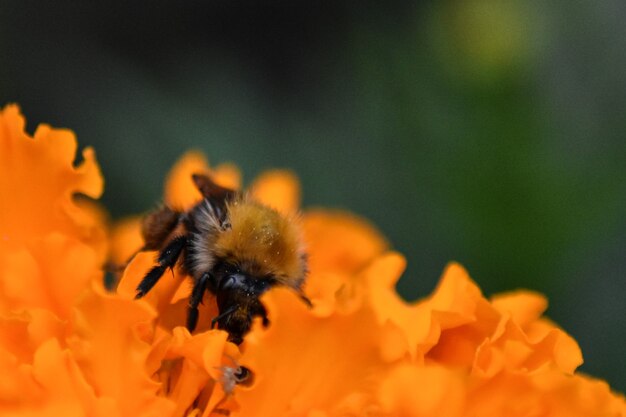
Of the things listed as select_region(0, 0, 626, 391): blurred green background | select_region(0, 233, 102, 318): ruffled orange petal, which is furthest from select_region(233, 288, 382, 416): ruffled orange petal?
select_region(0, 0, 626, 391): blurred green background

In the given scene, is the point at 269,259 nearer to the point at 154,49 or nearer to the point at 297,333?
the point at 297,333

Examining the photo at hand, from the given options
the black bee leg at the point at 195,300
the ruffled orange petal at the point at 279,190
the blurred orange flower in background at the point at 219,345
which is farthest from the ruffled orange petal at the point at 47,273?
the ruffled orange petal at the point at 279,190

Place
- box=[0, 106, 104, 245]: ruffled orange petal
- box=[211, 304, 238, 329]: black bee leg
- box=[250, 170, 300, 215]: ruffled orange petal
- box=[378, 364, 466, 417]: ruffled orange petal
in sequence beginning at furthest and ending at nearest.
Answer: box=[250, 170, 300, 215]: ruffled orange petal
box=[0, 106, 104, 245]: ruffled orange petal
box=[211, 304, 238, 329]: black bee leg
box=[378, 364, 466, 417]: ruffled orange petal

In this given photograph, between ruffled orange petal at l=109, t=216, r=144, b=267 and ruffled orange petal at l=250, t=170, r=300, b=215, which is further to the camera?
ruffled orange petal at l=250, t=170, r=300, b=215

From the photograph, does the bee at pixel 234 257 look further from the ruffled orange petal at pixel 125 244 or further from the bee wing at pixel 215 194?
the ruffled orange petal at pixel 125 244

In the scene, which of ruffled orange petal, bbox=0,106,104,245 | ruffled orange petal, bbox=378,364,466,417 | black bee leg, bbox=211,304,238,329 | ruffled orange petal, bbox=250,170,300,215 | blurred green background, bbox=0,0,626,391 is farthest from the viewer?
blurred green background, bbox=0,0,626,391

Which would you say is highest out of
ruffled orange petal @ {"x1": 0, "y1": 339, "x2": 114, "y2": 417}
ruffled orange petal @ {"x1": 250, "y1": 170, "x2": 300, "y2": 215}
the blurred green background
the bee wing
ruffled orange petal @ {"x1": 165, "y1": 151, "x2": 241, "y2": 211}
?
the blurred green background

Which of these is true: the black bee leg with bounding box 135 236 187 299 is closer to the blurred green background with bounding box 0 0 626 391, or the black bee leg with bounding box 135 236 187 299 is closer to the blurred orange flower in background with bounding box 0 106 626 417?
the blurred orange flower in background with bounding box 0 106 626 417
